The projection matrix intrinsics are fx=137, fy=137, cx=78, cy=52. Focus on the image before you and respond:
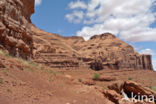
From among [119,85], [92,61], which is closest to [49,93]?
[119,85]

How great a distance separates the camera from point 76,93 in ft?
28.5

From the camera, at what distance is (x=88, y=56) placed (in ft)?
206

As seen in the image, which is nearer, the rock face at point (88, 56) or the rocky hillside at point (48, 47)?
the rocky hillside at point (48, 47)

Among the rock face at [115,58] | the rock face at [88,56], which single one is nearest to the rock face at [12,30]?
the rock face at [88,56]

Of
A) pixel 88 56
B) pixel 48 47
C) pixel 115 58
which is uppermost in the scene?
pixel 48 47

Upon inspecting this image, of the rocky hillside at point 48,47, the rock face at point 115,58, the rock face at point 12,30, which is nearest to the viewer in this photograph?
the rock face at point 12,30

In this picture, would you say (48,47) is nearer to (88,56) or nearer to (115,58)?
(88,56)

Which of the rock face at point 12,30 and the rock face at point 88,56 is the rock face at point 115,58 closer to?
the rock face at point 88,56

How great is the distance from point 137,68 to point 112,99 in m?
63.3

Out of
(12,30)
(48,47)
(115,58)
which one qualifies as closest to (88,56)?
(115,58)

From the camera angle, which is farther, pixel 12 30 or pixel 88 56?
pixel 88 56

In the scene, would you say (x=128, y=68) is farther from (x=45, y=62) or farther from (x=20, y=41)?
(x=20, y=41)

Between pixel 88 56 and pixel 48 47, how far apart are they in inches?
846

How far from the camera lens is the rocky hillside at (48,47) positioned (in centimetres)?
952
